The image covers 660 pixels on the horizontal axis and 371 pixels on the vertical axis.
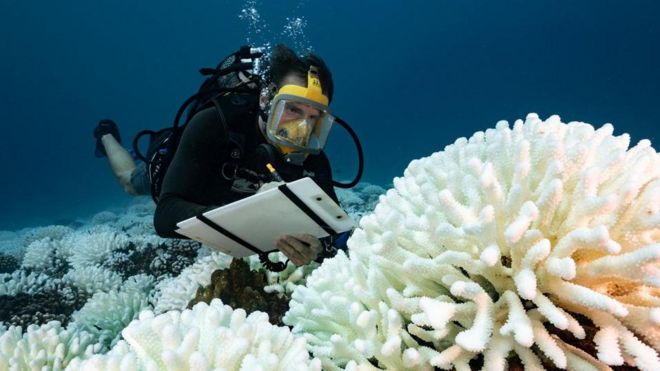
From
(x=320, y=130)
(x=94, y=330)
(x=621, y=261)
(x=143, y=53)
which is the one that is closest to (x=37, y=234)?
(x=94, y=330)

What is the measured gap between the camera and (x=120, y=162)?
32.8 feet

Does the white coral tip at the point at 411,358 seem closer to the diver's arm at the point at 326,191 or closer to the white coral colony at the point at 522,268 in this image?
the white coral colony at the point at 522,268

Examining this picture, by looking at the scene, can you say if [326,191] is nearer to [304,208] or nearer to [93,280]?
[304,208]

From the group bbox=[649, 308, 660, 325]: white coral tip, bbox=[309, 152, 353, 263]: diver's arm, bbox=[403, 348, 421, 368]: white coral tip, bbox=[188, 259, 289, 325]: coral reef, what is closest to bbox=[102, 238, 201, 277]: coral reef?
bbox=[309, 152, 353, 263]: diver's arm

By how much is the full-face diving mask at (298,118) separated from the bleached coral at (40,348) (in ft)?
8.97

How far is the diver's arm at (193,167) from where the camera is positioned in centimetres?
441

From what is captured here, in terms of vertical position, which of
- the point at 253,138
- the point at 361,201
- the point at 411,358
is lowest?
the point at 411,358

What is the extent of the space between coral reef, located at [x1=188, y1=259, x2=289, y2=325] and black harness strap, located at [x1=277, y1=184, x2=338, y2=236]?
0.73 meters

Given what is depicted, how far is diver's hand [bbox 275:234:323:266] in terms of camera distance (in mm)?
3500

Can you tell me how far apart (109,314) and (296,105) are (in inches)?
125

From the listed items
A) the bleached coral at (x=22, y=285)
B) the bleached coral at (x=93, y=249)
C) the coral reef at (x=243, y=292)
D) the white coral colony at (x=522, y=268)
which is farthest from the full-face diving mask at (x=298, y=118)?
the bleached coral at (x=22, y=285)

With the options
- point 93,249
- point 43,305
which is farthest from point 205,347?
point 93,249

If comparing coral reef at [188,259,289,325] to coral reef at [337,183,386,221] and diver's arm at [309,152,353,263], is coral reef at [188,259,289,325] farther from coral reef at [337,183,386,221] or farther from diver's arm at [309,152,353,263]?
coral reef at [337,183,386,221]

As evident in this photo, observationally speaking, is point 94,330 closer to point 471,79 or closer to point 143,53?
point 471,79
